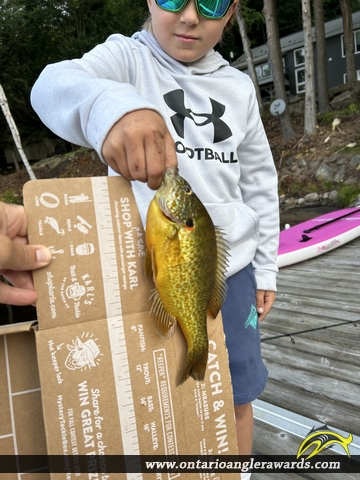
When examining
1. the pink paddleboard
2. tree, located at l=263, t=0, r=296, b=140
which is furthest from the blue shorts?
→ tree, located at l=263, t=0, r=296, b=140

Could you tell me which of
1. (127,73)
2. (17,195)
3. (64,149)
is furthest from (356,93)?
(64,149)

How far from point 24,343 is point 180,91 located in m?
1.10

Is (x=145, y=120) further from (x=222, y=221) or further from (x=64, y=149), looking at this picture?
(x=64, y=149)

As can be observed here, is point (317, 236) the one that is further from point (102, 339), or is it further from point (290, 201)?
point (290, 201)

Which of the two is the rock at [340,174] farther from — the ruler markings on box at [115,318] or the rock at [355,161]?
the ruler markings on box at [115,318]

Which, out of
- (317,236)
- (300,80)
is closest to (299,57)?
(300,80)

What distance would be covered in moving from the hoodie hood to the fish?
0.83 meters

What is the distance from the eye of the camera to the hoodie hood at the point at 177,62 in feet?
5.15

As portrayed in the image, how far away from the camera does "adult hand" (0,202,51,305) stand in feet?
2.84

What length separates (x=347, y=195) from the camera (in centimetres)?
1077

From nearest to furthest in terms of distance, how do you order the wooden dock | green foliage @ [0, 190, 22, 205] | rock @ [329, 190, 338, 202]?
1. the wooden dock
2. rock @ [329, 190, 338, 202]
3. green foliage @ [0, 190, 22, 205]

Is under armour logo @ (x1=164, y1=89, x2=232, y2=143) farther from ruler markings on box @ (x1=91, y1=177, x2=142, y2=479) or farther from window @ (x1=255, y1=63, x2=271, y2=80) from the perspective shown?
window @ (x1=255, y1=63, x2=271, y2=80)

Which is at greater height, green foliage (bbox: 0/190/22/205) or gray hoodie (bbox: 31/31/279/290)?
gray hoodie (bbox: 31/31/279/290)

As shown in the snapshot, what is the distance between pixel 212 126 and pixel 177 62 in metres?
0.30
